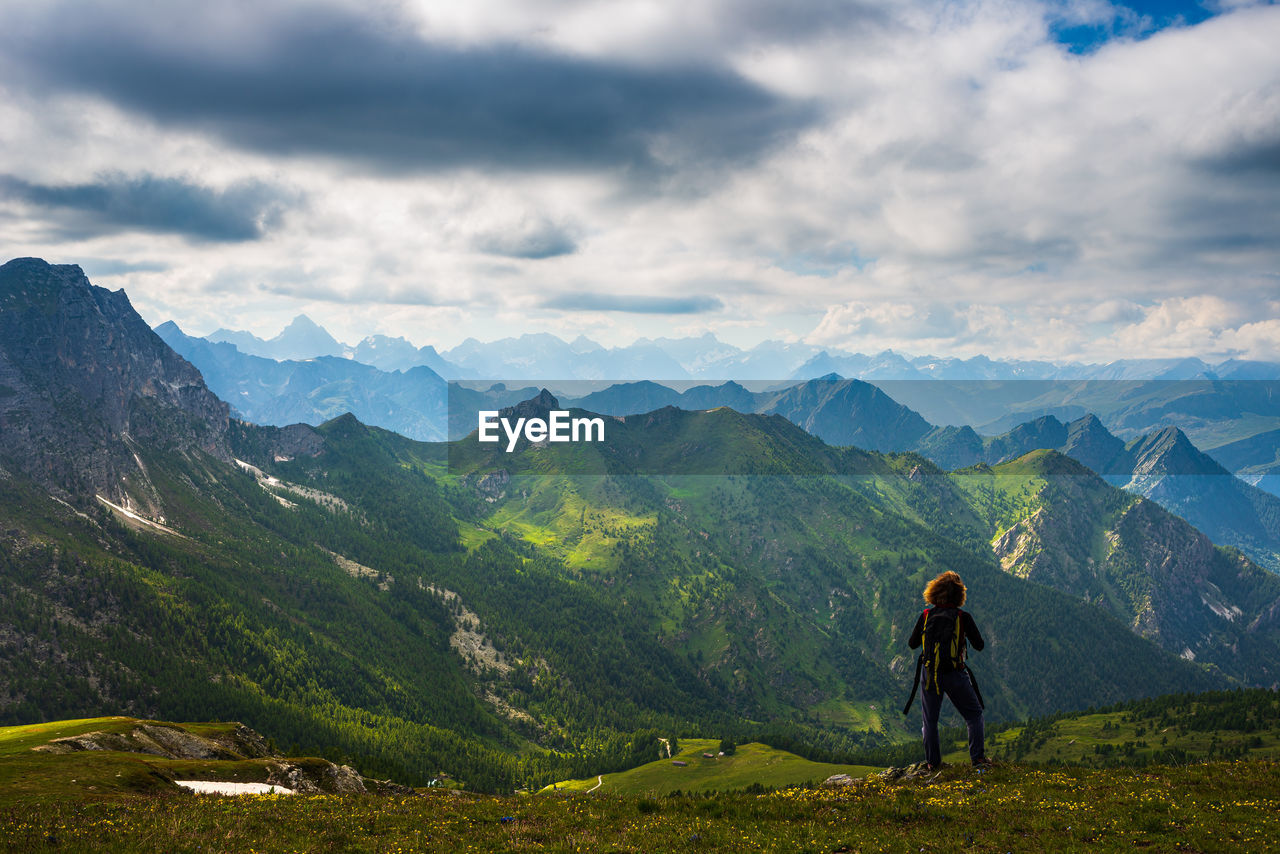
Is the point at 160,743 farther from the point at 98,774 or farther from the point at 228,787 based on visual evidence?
the point at 98,774

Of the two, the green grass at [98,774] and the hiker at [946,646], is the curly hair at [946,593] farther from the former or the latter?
the green grass at [98,774]

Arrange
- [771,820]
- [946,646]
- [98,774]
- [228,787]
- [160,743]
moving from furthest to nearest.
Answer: [160,743] → [228,787] → [98,774] → [771,820] → [946,646]

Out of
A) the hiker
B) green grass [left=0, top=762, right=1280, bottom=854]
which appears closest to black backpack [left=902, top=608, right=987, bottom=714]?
the hiker

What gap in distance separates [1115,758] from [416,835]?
239331 mm

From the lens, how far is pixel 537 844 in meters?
26.2

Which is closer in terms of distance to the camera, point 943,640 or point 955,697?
point 943,640

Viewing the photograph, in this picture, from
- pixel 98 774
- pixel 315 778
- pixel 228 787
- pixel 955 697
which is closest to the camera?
pixel 955 697

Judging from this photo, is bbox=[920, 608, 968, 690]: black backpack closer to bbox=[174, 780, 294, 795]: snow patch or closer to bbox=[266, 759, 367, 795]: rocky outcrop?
bbox=[174, 780, 294, 795]: snow patch

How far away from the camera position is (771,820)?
30.0m

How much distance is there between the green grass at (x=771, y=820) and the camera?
2491cm

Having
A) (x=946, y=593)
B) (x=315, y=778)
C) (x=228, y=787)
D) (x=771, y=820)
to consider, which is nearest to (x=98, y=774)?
(x=228, y=787)

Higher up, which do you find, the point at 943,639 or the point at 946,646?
the point at 943,639

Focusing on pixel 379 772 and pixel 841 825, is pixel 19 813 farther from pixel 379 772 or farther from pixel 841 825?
pixel 379 772

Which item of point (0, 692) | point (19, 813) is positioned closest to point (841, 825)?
point (19, 813)
